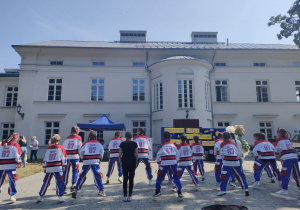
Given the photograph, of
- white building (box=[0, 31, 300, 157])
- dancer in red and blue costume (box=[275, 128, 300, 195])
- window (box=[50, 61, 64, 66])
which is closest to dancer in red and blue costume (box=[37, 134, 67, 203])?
dancer in red and blue costume (box=[275, 128, 300, 195])

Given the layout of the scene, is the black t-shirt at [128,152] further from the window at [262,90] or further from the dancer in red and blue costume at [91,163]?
the window at [262,90]

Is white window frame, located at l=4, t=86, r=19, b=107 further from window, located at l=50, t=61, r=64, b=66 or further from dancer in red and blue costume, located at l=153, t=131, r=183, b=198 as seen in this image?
dancer in red and blue costume, located at l=153, t=131, r=183, b=198

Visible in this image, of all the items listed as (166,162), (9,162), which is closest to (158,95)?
Result: (166,162)

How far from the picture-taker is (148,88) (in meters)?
18.5

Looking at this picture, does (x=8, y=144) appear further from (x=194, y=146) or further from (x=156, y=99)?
(x=156, y=99)

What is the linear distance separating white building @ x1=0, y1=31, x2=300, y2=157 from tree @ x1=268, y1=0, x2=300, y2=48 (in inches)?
247

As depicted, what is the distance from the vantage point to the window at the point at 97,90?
18.2 meters

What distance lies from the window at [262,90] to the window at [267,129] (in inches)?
84.6

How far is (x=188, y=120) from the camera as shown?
1631 cm

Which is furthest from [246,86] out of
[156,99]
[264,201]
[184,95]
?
[264,201]

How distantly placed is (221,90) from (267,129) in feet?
17.0

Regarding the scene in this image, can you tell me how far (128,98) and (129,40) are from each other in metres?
8.92

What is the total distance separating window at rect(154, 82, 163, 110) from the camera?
57.4 feet

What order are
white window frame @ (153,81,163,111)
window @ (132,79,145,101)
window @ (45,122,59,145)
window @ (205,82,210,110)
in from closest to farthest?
1. window @ (45,122,59,145)
2. white window frame @ (153,81,163,111)
3. window @ (205,82,210,110)
4. window @ (132,79,145,101)
